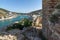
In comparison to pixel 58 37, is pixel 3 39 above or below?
below

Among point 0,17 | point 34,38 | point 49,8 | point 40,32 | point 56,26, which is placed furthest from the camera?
point 0,17

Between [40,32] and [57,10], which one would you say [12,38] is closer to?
[40,32]

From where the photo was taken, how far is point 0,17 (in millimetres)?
37938

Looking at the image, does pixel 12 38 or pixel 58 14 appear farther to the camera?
pixel 12 38

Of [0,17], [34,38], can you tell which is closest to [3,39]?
[34,38]

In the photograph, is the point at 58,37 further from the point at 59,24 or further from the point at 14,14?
the point at 14,14

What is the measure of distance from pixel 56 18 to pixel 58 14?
3.2 inches

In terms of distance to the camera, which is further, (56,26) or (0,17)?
(0,17)

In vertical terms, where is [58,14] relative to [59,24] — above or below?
above

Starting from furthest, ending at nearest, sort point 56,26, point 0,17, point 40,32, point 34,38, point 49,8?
point 0,17
point 40,32
point 34,38
point 49,8
point 56,26

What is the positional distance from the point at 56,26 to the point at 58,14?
0.73 feet

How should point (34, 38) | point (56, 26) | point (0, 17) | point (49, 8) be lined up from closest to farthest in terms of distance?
point (56, 26)
point (49, 8)
point (34, 38)
point (0, 17)

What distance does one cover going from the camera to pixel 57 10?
9.42 feet

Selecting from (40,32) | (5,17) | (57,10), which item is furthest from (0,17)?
(57,10)
